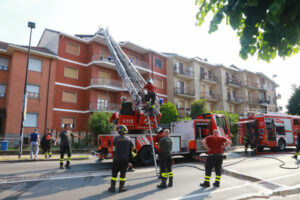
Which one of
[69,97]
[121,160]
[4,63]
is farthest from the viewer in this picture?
[69,97]

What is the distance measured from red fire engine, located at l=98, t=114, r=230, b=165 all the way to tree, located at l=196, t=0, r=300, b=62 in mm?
5672

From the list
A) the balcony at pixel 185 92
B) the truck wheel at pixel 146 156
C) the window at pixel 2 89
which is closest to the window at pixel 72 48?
the window at pixel 2 89

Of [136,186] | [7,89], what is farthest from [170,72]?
[136,186]

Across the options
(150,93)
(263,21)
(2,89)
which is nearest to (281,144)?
(150,93)

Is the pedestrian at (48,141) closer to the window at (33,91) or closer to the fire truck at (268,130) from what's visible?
the window at (33,91)

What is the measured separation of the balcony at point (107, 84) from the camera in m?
23.1

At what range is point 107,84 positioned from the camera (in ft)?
79.3

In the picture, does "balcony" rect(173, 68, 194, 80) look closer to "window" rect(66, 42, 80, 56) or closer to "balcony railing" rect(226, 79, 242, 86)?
"balcony railing" rect(226, 79, 242, 86)

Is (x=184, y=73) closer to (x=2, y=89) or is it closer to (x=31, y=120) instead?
(x=31, y=120)

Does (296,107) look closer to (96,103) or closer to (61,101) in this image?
(96,103)

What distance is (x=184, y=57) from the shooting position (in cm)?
3127

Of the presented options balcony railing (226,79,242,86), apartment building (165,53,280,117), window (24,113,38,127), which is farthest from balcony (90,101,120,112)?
balcony railing (226,79,242,86)

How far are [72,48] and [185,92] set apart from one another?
16.7 meters

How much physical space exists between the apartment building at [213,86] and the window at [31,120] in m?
15.9
